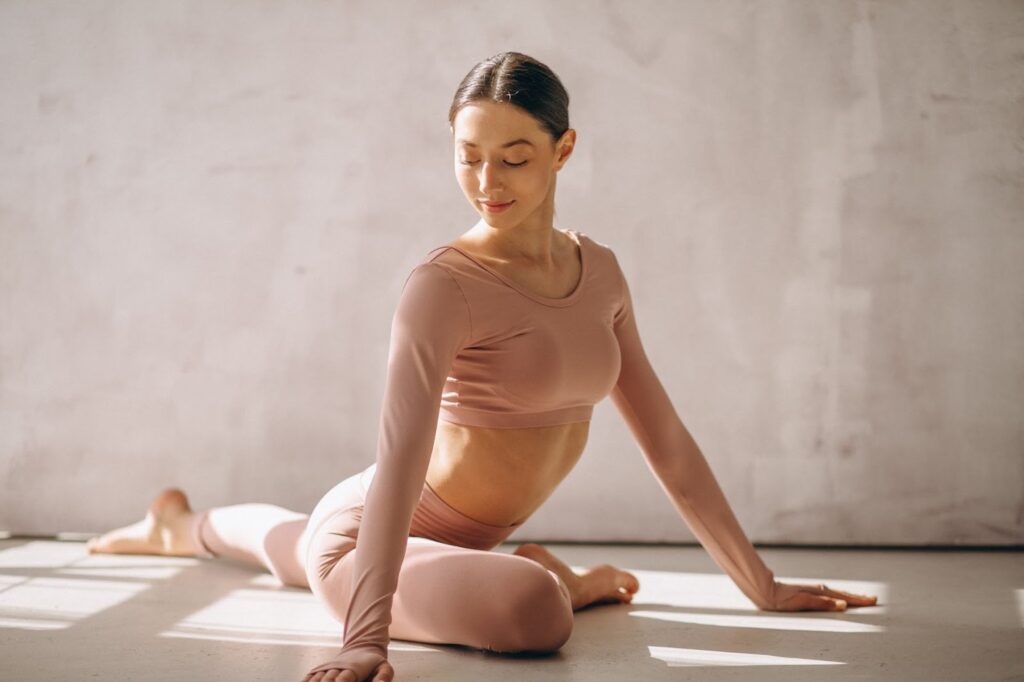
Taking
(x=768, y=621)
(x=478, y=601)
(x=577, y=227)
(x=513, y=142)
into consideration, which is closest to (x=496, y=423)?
(x=478, y=601)

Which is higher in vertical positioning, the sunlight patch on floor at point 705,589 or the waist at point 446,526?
the waist at point 446,526

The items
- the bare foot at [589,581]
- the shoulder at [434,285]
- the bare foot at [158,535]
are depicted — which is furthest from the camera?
the bare foot at [158,535]

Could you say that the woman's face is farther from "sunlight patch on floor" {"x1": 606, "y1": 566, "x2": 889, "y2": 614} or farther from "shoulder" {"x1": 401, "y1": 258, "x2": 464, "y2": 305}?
"sunlight patch on floor" {"x1": 606, "y1": 566, "x2": 889, "y2": 614}

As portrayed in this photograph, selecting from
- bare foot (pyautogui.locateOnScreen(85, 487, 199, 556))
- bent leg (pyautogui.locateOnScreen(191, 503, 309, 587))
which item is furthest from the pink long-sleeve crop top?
bare foot (pyautogui.locateOnScreen(85, 487, 199, 556))

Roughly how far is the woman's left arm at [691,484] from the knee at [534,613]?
0.58m

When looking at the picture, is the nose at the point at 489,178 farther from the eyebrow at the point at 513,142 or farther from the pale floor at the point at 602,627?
the pale floor at the point at 602,627

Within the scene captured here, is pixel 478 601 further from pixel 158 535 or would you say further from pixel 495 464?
pixel 158 535

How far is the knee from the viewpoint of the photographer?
2342 millimetres

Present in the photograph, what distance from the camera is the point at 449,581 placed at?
7.87 feet

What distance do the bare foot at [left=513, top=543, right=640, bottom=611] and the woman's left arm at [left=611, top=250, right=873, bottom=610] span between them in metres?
0.28

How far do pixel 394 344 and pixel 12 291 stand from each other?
229 centimetres

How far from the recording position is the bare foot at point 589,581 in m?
2.89

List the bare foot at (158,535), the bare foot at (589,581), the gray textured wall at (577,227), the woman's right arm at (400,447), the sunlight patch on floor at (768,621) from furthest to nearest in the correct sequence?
1. the gray textured wall at (577,227)
2. the bare foot at (158,535)
3. the bare foot at (589,581)
4. the sunlight patch on floor at (768,621)
5. the woman's right arm at (400,447)

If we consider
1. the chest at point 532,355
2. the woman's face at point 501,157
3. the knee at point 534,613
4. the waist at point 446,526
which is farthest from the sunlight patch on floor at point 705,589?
the woman's face at point 501,157
